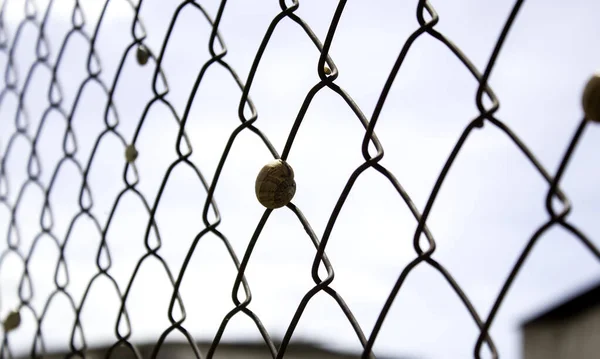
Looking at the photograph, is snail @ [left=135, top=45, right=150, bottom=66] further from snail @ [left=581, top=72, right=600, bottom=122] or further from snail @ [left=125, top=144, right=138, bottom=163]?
snail @ [left=581, top=72, right=600, bottom=122]

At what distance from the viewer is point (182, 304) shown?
101 cm

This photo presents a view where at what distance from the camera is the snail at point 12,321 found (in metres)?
1.37

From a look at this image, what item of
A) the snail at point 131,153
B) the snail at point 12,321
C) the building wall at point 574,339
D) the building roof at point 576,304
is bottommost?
the building wall at point 574,339

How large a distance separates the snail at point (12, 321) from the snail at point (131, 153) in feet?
1.49

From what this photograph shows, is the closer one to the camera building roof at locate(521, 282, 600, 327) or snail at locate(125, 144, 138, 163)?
building roof at locate(521, 282, 600, 327)

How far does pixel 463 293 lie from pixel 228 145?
402 mm

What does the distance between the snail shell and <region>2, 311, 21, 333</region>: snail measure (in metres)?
0.80

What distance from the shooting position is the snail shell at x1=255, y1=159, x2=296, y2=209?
78cm

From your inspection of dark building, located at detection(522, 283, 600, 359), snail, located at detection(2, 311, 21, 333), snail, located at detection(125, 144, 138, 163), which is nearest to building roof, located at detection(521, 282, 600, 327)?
dark building, located at detection(522, 283, 600, 359)

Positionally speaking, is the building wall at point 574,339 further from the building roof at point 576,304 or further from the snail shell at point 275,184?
the snail shell at point 275,184

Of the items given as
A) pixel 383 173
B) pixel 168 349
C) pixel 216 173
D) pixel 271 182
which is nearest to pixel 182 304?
pixel 216 173

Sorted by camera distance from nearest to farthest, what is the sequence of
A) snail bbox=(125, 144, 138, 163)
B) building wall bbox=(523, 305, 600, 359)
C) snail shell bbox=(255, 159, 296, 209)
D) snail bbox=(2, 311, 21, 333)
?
building wall bbox=(523, 305, 600, 359)
snail shell bbox=(255, 159, 296, 209)
snail bbox=(125, 144, 138, 163)
snail bbox=(2, 311, 21, 333)

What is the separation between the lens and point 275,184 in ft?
2.57

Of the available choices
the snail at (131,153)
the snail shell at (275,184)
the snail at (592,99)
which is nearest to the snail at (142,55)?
the snail at (131,153)
